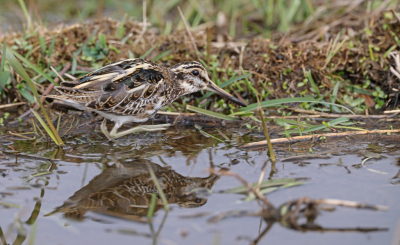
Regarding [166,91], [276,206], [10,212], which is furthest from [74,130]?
[276,206]

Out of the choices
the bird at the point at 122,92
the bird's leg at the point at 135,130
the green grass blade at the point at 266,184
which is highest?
the bird at the point at 122,92

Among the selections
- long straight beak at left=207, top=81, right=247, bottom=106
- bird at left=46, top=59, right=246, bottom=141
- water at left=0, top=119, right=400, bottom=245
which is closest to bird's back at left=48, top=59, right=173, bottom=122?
bird at left=46, top=59, right=246, bottom=141

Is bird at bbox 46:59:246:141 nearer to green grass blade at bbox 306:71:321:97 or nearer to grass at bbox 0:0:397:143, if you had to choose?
grass at bbox 0:0:397:143

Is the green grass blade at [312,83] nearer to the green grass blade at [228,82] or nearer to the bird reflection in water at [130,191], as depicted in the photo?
the green grass blade at [228,82]

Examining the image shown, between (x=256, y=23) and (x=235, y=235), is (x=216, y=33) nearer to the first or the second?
(x=256, y=23)

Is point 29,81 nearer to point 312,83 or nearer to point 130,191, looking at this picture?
point 130,191

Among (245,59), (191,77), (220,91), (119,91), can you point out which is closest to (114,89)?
(119,91)

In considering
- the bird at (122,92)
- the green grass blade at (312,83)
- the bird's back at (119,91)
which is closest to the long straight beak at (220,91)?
the bird at (122,92)
